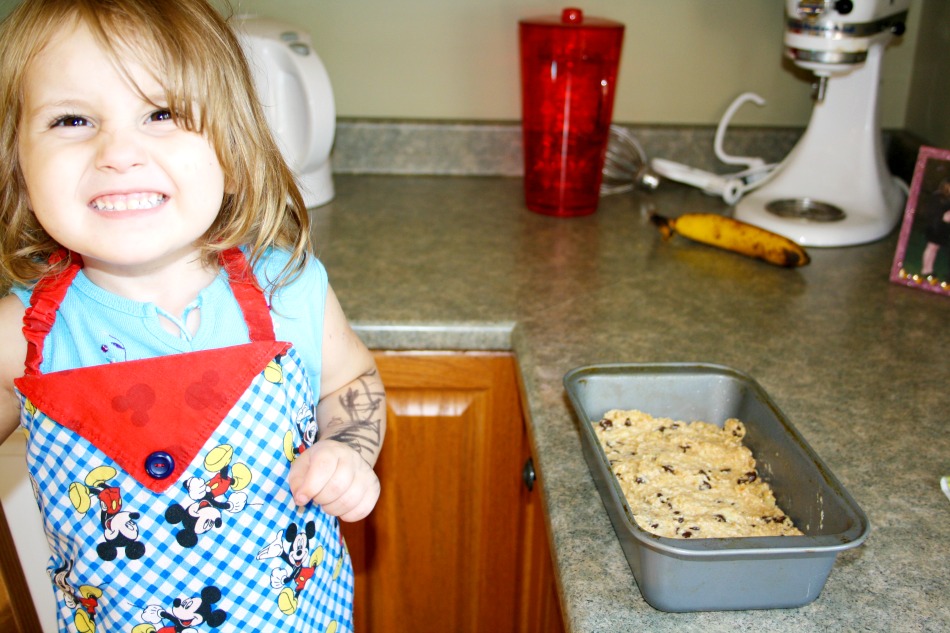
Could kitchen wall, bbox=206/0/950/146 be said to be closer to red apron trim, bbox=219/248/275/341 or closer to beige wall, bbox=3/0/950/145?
beige wall, bbox=3/0/950/145

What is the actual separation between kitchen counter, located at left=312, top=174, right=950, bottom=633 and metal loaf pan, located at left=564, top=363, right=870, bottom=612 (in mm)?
22

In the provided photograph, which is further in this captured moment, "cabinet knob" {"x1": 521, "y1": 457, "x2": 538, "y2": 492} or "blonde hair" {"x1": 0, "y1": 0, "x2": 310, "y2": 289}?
"cabinet knob" {"x1": 521, "y1": 457, "x2": 538, "y2": 492}

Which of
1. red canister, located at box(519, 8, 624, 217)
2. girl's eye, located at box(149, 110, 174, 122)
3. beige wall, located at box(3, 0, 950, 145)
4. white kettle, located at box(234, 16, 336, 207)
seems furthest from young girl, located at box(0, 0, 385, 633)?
beige wall, located at box(3, 0, 950, 145)

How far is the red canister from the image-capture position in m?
1.48

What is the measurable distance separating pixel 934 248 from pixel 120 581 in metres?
1.10

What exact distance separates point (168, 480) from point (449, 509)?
57cm

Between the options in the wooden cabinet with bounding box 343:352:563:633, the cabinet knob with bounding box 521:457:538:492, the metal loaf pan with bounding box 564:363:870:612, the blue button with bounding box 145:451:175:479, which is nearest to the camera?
the metal loaf pan with bounding box 564:363:870:612

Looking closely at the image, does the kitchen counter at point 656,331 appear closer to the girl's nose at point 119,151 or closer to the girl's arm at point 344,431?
the girl's arm at point 344,431

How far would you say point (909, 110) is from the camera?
66.3 inches

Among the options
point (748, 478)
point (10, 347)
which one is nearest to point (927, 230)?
point (748, 478)

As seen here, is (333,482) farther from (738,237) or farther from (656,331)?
(738,237)

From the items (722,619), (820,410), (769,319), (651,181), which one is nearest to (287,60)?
(651,181)

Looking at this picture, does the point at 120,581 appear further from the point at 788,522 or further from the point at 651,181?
the point at 651,181

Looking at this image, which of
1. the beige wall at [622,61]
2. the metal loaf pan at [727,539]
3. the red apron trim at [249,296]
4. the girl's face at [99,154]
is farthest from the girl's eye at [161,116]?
the beige wall at [622,61]
